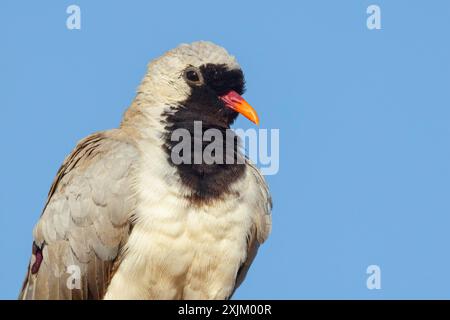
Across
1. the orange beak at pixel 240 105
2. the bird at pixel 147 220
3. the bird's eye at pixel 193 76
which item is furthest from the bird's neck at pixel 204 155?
the bird's eye at pixel 193 76

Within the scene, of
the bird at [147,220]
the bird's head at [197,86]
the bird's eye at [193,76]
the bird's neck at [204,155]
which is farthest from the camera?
the bird's eye at [193,76]

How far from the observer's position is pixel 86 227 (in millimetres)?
11609

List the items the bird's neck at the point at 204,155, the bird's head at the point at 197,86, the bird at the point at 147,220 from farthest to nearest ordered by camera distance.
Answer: the bird's head at the point at 197,86 < the bird's neck at the point at 204,155 < the bird at the point at 147,220

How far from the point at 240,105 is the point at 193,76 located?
1.85 ft

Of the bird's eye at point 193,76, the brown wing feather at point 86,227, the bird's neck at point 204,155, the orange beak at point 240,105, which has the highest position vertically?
the bird's eye at point 193,76

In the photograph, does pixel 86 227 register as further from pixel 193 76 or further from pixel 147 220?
pixel 193 76

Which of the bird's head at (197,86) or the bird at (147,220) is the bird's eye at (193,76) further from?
the bird at (147,220)

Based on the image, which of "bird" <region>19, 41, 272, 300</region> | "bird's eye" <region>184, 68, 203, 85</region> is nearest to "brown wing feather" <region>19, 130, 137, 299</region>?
"bird" <region>19, 41, 272, 300</region>

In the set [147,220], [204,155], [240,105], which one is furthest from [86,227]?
[240,105]

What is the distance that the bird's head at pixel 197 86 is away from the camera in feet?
40.5

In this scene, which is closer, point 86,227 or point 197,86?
point 86,227

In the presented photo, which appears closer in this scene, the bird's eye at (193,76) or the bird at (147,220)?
the bird at (147,220)

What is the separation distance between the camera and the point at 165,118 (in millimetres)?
12102
